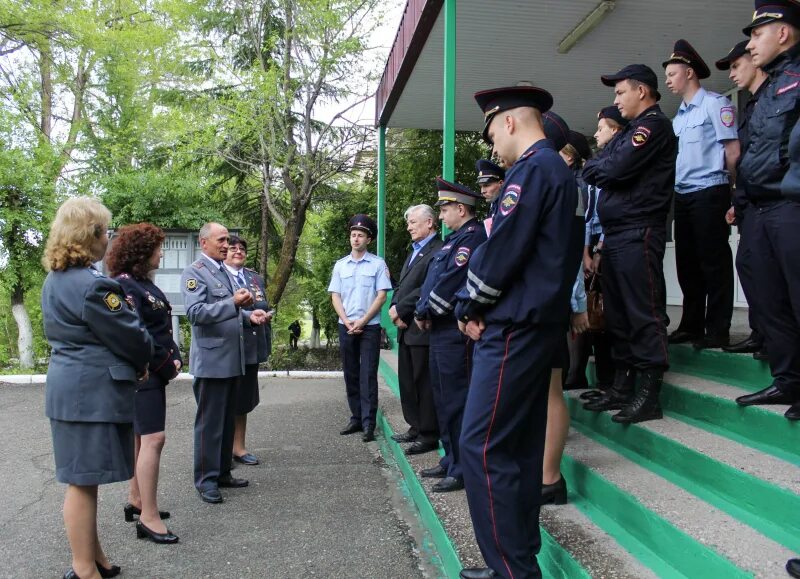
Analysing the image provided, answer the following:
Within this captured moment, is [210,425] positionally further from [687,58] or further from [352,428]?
[687,58]

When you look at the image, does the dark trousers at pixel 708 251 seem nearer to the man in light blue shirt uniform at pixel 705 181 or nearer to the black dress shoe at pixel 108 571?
the man in light blue shirt uniform at pixel 705 181

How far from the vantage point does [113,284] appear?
112 inches

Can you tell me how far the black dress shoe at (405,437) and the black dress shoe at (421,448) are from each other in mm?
323

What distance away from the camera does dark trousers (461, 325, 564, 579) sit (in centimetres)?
217

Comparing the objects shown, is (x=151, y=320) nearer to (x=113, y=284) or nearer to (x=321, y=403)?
(x=113, y=284)

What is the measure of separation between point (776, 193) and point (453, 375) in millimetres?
1959

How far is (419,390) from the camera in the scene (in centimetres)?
471

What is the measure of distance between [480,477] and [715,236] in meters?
2.42

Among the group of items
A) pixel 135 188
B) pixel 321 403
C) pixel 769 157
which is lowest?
pixel 321 403

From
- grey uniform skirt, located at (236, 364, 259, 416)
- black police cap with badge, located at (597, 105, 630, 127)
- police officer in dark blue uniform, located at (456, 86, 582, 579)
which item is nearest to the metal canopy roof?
black police cap with badge, located at (597, 105, 630, 127)

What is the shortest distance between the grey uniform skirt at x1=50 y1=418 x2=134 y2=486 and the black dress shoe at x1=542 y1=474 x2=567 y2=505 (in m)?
2.06

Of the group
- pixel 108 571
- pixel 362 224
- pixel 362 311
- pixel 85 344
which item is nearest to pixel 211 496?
pixel 108 571

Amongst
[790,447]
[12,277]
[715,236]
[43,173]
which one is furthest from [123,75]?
[790,447]

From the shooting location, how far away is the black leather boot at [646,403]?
10.6 feet
